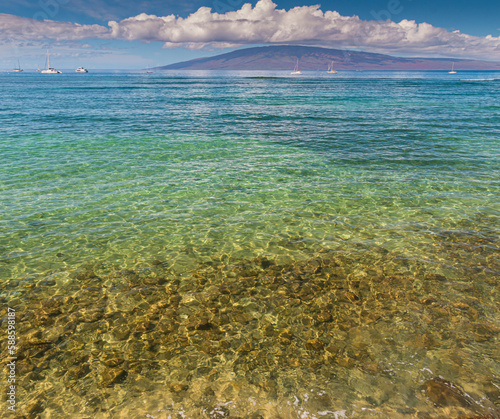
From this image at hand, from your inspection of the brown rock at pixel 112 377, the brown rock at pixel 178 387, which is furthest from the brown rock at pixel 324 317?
the brown rock at pixel 112 377

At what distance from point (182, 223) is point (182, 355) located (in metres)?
6.68

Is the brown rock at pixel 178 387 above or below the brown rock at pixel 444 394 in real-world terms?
below

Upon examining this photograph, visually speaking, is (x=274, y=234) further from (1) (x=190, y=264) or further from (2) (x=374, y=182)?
(2) (x=374, y=182)

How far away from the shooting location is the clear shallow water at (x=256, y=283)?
5.85 m

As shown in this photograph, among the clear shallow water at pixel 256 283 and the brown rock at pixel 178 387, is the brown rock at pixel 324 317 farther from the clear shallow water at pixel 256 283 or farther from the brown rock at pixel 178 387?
the brown rock at pixel 178 387

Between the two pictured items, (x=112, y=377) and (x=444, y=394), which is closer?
(x=444, y=394)

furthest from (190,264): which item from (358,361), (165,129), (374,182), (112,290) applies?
(165,129)

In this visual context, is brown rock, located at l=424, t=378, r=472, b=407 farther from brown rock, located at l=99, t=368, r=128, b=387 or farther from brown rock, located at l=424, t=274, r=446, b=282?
brown rock, located at l=99, t=368, r=128, b=387

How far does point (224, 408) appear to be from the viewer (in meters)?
5.47

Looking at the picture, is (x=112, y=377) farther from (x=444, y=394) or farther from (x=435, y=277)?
(x=435, y=277)

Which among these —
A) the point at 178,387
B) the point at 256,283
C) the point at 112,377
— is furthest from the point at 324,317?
the point at 112,377

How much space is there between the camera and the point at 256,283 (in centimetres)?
905

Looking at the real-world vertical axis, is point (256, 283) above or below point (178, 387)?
below

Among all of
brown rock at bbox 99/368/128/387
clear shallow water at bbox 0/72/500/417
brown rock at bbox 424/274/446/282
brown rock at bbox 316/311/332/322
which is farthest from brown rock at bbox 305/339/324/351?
brown rock at bbox 424/274/446/282
